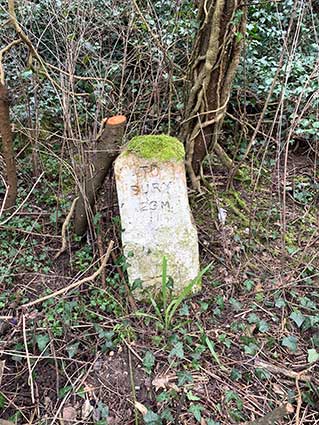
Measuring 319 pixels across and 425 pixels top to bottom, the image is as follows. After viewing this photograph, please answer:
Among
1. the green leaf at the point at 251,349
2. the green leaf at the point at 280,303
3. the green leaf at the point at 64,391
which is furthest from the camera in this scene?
the green leaf at the point at 280,303

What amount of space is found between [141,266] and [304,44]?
2737mm

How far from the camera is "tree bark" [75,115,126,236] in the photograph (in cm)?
230

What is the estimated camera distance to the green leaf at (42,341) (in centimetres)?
200

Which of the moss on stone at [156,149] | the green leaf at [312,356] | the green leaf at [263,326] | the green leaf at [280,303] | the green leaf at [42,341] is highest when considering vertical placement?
the moss on stone at [156,149]

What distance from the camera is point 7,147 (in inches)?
103

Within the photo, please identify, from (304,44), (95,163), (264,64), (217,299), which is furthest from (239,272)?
(304,44)

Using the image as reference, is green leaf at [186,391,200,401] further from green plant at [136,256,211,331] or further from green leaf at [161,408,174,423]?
green plant at [136,256,211,331]

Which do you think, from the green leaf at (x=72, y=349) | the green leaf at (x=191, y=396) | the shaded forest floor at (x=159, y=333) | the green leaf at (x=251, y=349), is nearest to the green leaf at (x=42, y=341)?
the shaded forest floor at (x=159, y=333)

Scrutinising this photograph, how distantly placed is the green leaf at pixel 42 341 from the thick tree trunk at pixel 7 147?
112 cm

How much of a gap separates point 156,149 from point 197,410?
1.34 m

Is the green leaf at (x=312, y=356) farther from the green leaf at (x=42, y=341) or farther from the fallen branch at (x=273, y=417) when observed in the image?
the green leaf at (x=42, y=341)

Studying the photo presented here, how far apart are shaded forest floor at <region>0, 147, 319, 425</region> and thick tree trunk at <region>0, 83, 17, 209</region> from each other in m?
0.13

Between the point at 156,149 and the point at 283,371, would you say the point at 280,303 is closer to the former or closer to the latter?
the point at 283,371

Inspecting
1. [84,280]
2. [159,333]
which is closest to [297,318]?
[159,333]
